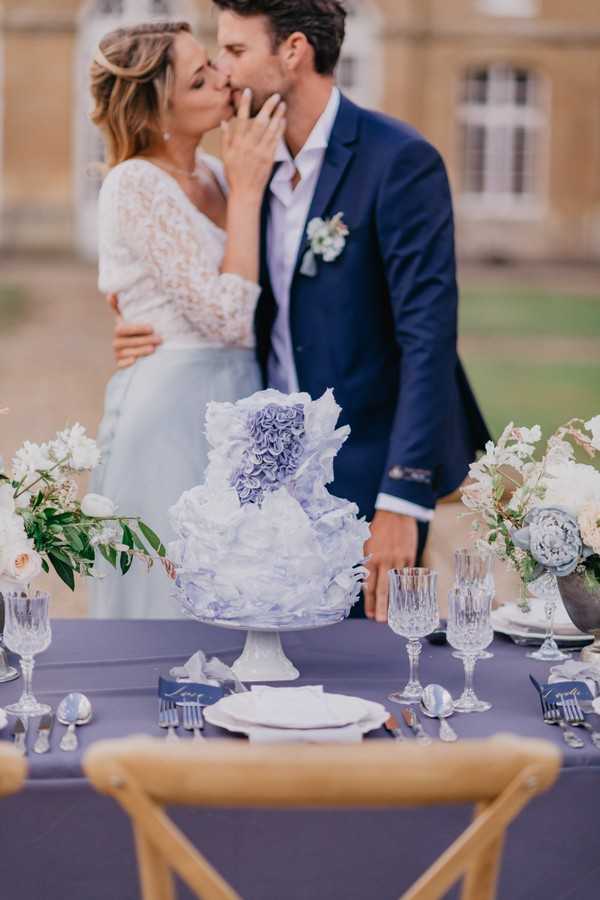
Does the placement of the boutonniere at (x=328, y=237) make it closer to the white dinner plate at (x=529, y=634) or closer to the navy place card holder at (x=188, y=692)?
the white dinner plate at (x=529, y=634)

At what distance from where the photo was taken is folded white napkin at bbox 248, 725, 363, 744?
1.92m

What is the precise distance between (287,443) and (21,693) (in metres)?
0.58

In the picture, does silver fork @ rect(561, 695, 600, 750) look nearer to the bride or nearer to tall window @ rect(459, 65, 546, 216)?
the bride

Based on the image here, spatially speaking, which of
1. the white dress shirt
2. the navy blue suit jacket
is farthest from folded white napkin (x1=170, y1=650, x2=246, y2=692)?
the white dress shirt

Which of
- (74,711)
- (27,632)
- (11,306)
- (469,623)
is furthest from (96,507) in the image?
(11,306)

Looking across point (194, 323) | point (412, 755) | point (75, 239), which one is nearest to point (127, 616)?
point (194, 323)

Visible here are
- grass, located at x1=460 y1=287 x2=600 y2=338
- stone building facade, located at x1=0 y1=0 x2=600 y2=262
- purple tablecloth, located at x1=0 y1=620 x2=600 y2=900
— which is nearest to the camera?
purple tablecloth, located at x1=0 y1=620 x2=600 y2=900

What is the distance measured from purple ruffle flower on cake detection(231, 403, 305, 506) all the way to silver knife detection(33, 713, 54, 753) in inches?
19.0

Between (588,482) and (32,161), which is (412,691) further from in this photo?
(32,161)

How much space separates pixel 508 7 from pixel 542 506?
2641cm

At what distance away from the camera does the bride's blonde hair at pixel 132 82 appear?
3.41 metres

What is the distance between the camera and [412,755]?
1338 millimetres

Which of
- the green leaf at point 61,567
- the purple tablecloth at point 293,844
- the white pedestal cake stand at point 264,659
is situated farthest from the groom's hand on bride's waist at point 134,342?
the purple tablecloth at point 293,844

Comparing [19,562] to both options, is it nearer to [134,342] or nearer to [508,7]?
[134,342]
